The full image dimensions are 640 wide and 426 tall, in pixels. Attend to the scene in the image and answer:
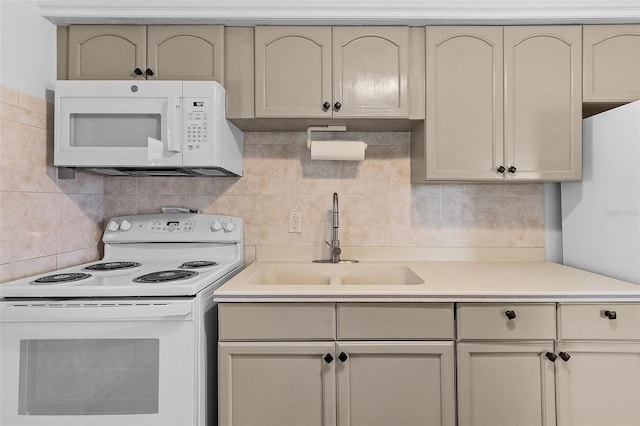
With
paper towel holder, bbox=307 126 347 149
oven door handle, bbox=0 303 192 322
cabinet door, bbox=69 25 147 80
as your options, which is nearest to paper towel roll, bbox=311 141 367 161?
paper towel holder, bbox=307 126 347 149

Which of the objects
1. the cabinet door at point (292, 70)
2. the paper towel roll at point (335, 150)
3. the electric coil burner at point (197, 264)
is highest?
the cabinet door at point (292, 70)

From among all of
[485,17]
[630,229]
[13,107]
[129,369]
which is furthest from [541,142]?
[13,107]

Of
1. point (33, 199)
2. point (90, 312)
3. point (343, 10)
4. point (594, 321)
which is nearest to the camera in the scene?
point (90, 312)

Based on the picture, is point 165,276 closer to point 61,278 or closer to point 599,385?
point 61,278

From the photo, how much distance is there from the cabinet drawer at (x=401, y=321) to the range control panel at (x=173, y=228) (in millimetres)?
900

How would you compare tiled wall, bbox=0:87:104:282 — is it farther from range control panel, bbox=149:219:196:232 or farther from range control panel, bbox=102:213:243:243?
range control panel, bbox=149:219:196:232

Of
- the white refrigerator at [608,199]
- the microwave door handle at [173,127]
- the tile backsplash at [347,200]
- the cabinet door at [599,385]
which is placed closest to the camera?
the cabinet door at [599,385]

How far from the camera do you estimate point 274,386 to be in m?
1.50

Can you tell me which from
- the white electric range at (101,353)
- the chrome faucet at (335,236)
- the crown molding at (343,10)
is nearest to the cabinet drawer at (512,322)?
the chrome faucet at (335,236)

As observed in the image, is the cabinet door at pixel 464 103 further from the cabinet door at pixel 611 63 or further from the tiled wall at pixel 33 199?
the tiled wall at pixel 33 199

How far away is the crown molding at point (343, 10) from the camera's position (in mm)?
1806

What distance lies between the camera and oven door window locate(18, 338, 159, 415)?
4.62ft

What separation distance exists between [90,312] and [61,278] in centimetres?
29

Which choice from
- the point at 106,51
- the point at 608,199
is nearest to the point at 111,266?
the point at 106,51
